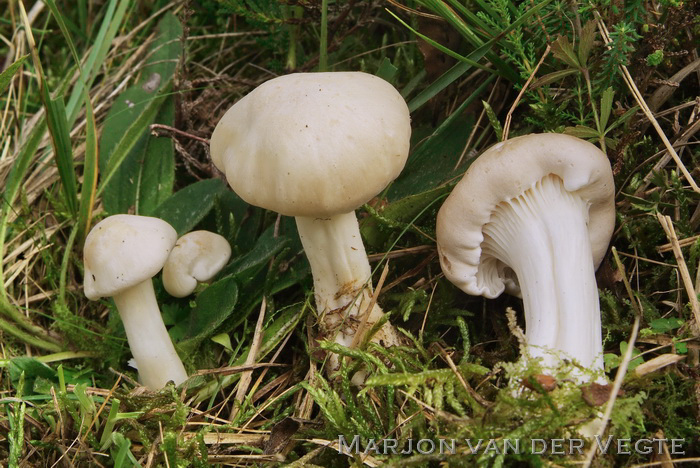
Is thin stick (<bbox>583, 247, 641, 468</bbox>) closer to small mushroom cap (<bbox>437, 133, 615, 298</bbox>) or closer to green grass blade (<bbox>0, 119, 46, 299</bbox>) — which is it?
small mushroom cap (<bbox>437, 133, 615, 298</bbox>)

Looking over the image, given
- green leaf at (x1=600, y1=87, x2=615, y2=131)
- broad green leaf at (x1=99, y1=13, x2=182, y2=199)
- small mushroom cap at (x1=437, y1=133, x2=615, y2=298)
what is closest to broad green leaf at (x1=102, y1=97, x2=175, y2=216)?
broad green leaf at (x1=99, y1=13, x2=182, y2=199)

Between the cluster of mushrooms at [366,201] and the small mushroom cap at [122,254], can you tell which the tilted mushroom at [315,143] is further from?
the small mushroom cap at [122,254]

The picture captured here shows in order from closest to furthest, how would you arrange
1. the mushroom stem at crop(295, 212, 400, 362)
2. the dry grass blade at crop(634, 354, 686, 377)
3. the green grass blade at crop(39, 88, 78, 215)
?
1. the dry grass blade at crop(634, 354, 686, 377)
2. the mushroom stem at crop(295, 212, 400, 362)
3. the green grass blade at crop(39, 88, 78, 215)

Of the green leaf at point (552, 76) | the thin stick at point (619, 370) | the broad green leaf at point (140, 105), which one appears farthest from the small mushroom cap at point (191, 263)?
the thin stick at point (619, 370)

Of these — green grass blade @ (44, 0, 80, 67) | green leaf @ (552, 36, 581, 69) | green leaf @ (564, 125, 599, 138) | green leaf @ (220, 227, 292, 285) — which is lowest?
green leaf @ (220, 227, 292, 285)

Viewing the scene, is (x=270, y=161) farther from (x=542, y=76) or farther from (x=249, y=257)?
(x=542, y=76)
